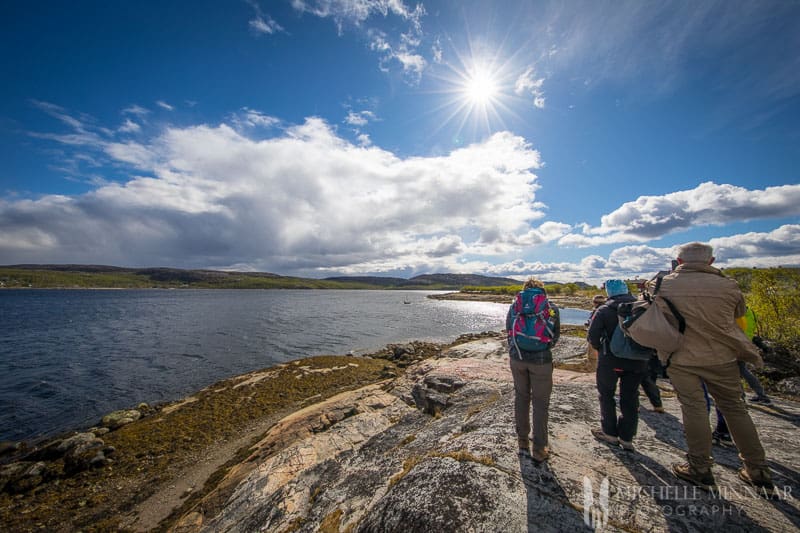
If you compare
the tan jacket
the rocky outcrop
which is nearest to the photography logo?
the rocky outcrop

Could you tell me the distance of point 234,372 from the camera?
89.8 feet

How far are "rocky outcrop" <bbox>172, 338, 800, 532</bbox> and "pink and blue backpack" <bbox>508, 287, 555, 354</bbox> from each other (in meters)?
2.11

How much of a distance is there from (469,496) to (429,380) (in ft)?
32.2

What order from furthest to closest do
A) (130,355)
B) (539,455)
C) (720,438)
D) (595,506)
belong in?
(130,355) < (720,438) < (539,455) < (595,506)

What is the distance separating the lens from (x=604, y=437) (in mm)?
6273

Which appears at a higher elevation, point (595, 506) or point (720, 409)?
point (720, 409)

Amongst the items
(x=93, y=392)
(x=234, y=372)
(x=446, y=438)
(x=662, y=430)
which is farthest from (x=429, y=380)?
(x=93, y=392)

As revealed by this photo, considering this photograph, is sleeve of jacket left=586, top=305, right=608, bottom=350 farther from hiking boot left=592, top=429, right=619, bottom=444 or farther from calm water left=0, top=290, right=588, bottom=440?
calm water left=0, top=290, right=588, bottom=440

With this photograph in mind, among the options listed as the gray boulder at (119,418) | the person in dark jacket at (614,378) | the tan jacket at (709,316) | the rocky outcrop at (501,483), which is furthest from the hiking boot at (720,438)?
the gray boulder at (119,418)

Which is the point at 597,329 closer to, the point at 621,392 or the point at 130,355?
the point at 621,392

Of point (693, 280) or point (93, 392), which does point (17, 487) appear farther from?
point (693, 280)

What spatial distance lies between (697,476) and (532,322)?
3.28 meters

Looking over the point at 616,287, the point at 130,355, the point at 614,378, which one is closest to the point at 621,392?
the point at 614,378

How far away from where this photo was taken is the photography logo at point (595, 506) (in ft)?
13.2
